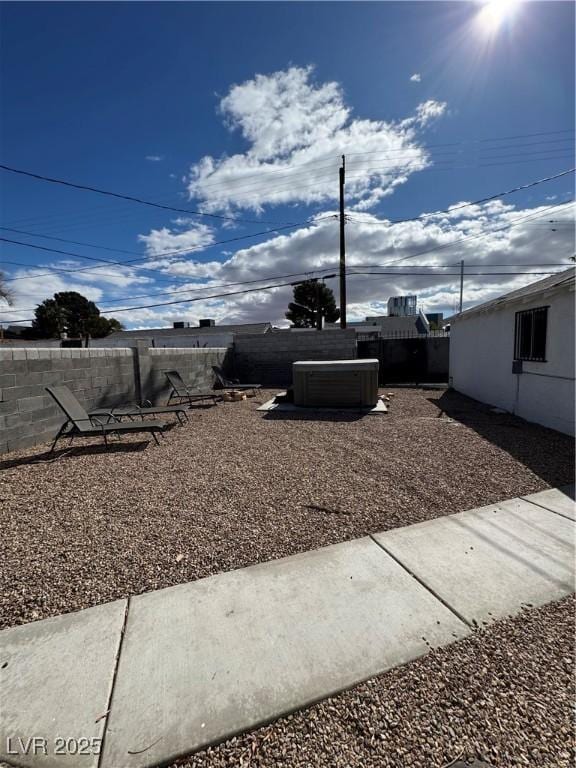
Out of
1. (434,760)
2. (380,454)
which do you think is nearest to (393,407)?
(380,454)

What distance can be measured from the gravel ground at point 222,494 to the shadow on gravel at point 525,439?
0.04 meters

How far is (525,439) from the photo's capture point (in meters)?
5.39

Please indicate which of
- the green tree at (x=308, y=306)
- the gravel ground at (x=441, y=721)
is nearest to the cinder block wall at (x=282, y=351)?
the gravel ground at (x=441, y=721)

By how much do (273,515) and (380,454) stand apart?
2174 mm

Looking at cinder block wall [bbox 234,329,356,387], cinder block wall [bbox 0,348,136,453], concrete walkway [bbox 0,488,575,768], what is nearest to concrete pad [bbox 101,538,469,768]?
concrete walkway [bbox 0,488,575,768]

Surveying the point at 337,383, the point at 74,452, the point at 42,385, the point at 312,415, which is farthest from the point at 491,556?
the point at 42,385

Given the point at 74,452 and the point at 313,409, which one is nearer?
the point at 74,452

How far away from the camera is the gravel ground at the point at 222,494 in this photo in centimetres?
238

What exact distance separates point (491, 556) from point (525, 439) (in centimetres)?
368

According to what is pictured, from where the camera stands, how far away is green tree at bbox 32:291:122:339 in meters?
45.2

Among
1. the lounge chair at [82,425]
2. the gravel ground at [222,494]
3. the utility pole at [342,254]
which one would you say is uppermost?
the utility pole at [342,254]

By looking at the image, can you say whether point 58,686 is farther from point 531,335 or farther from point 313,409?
point 531,335

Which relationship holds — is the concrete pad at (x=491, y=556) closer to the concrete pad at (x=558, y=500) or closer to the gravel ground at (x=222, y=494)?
the concrete pad at (x=558, y=500)

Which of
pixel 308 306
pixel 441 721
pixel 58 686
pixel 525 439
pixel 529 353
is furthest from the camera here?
pixel 308 306
